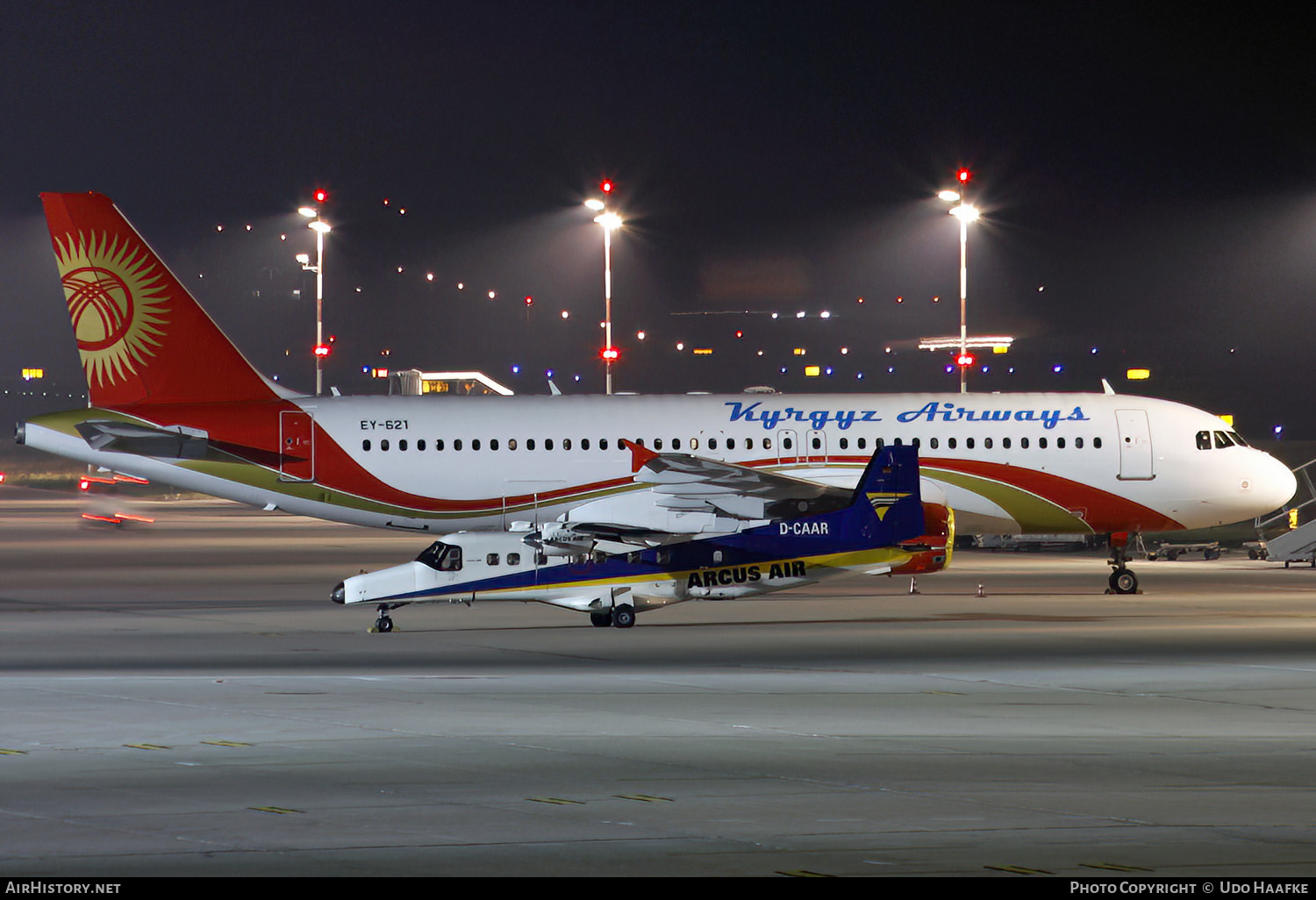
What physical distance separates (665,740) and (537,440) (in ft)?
72.8

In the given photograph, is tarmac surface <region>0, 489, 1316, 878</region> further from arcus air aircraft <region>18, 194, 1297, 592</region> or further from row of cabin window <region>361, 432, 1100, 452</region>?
row of cabin window <region>361, 432, 1100, 452</region>

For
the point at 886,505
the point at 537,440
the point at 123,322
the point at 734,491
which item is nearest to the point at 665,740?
the point at 886,505

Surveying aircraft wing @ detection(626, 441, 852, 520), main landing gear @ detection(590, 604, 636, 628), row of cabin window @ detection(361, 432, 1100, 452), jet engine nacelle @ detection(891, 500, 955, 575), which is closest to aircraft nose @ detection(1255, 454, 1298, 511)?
row of cabin window @ detection(361, 432, 1100, 452)

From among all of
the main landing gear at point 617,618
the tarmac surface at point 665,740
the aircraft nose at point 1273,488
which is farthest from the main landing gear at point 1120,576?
the main landing gear at point 617,618

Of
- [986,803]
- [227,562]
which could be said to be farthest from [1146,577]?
[986,803]

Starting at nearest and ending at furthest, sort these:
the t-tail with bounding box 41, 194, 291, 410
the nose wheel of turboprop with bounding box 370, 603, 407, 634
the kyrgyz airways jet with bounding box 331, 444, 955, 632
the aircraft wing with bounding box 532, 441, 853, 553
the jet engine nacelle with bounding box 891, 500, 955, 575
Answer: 1. the nose wheel of turboprop with bounding box 370, 603, 407, 634
2. the kyrgyz airways jet with bounding box 331, 444, 955, 632
3. the jet engine nacelle with bounding box 891, 500, 955, 575
4. the aircraft wing with bounding box 532, 441, 853, 553
5. the t-tail with bounding box 41, 194, 291, 410

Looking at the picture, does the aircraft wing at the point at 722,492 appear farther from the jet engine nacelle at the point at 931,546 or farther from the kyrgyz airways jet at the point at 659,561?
the kyrgyz airways jet at the point at 659,561

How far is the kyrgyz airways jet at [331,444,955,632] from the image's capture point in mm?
26828

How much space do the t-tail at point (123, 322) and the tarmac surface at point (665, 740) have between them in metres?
6.66

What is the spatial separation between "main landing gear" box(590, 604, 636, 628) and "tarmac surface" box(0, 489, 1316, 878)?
0.43m

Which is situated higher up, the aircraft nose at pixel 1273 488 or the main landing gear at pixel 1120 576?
the aircraft nose at pixel 1273 488

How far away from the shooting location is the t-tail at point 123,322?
34938 mm

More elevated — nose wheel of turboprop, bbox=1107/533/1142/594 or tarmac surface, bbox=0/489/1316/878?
nose wheel of turboprop, bbox=1107/533/1142/594
